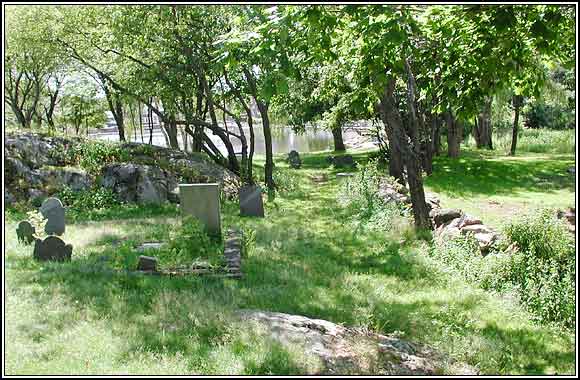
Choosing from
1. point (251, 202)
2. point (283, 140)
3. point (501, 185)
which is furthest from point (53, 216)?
point (283, 140)

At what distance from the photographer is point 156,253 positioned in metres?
9.67

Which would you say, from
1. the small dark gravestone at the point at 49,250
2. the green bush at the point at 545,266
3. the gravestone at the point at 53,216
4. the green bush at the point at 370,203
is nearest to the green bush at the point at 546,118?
the green bush at the point at 370,203

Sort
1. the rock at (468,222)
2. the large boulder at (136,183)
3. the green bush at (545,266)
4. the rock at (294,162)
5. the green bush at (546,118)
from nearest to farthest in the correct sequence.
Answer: the green bush at (545,266) → the rock at (468,222) → the large boulder at (136,183) → the rock at (294,162) → the green bush at (546,118)

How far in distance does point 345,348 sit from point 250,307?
68.4 inches

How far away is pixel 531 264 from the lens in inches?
382

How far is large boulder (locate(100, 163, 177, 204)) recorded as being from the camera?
16.6m

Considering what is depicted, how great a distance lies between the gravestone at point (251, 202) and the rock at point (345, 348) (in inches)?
326

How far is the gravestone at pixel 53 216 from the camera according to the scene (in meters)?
11.2

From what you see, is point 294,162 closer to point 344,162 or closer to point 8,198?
point 344,162

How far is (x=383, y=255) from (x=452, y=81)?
12.2 ft

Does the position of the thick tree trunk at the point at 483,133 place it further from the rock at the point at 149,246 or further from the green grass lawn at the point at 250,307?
the rock at the point at 149,246

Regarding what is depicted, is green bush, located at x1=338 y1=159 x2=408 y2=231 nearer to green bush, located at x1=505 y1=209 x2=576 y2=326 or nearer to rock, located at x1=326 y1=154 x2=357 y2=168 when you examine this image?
green bush, located at x1=505 y1=209 x2=576 y2=326

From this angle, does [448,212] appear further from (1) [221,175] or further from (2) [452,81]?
(1) [221,175]

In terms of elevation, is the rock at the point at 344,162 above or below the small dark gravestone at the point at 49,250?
above
